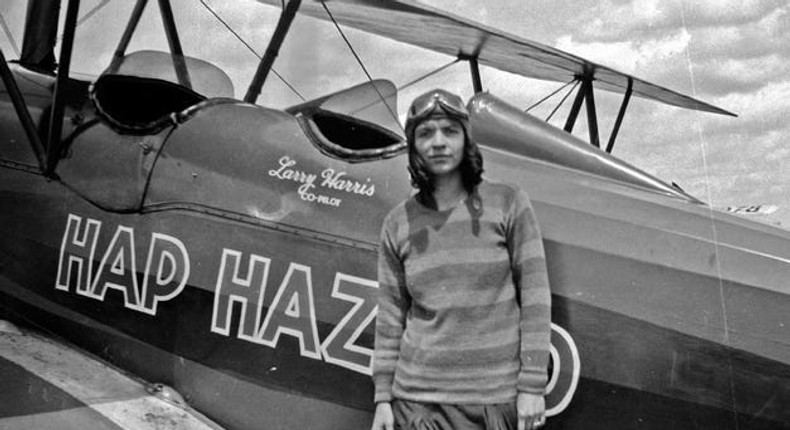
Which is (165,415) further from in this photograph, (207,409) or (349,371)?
(349,371)

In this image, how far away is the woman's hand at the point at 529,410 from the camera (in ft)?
7.49

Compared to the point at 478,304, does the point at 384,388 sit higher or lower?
lower

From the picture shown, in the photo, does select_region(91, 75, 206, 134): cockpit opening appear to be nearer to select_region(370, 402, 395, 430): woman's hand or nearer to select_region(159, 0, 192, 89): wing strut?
select_region(159, 0, 192, 89): wing strut

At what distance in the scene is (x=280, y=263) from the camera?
329 cm

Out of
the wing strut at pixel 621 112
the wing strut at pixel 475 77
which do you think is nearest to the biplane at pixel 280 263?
the wing strut at pixel 475 77

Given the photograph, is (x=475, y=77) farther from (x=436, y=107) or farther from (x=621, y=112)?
(x=436, y=107)

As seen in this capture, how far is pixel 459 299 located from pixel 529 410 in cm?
37

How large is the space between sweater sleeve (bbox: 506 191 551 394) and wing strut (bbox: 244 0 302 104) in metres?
2.04

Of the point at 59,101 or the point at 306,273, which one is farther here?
the point at 59,101

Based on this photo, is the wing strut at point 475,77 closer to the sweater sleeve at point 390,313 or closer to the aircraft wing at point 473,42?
the aircraft wing at point 473,42

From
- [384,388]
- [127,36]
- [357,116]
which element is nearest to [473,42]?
[127,36]

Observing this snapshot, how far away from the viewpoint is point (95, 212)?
3898 millimetres

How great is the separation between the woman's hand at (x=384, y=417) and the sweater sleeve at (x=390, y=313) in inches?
1.6

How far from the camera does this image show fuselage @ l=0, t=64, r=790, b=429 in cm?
257
